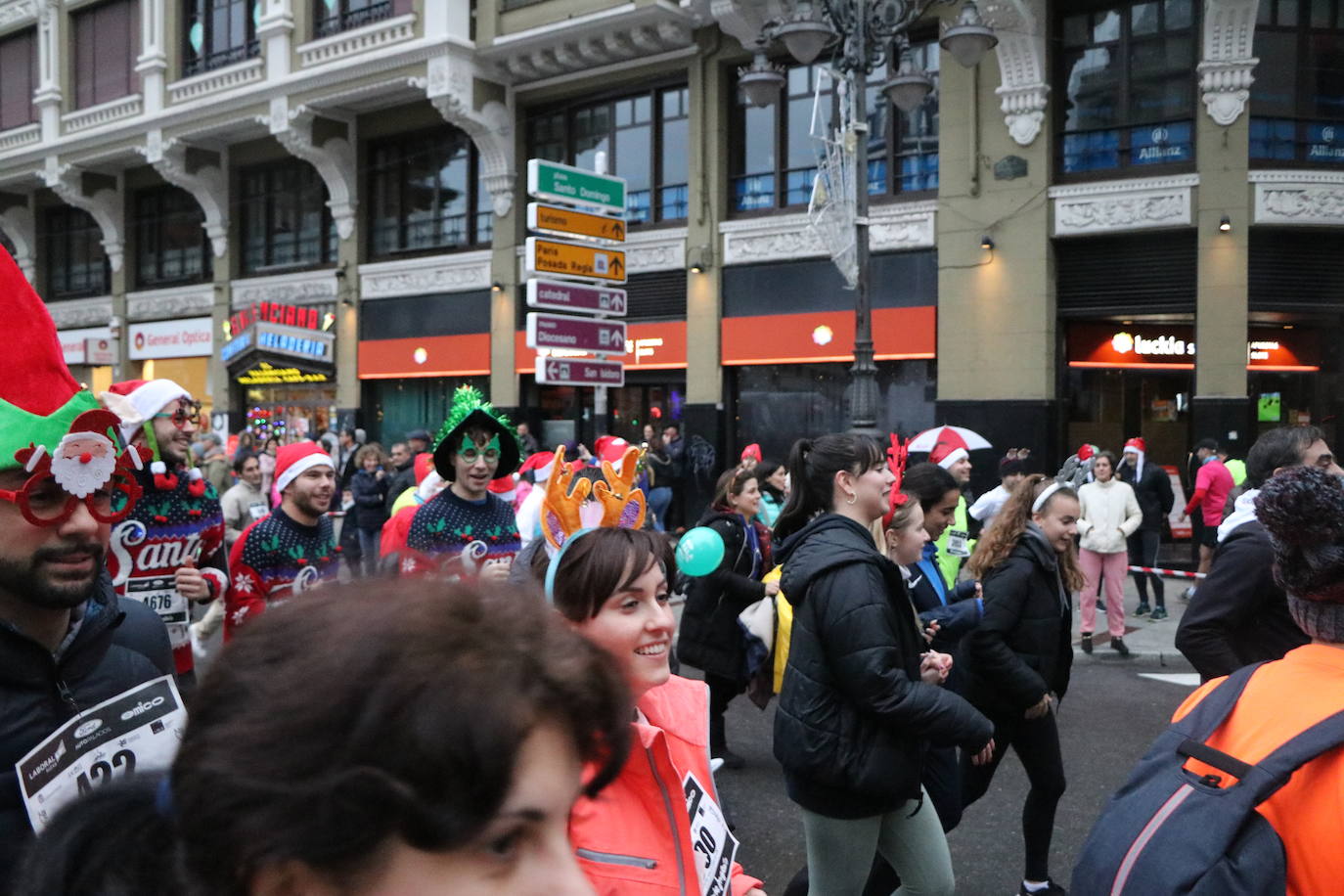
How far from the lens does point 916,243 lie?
14812 millimetres

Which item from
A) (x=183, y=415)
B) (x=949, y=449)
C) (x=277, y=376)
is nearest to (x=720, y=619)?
(x=183, y=415)

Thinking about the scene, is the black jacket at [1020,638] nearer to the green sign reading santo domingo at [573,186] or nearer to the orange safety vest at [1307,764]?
the orange safety vest at [1307,764]

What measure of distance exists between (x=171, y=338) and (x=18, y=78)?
865cm

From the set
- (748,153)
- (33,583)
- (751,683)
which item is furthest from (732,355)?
(33,583)

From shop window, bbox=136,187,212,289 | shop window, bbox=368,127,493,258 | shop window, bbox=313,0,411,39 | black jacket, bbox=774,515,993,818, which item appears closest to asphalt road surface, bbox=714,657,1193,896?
black jacket, bbox=774,515,993,818

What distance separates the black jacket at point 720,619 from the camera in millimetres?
6156

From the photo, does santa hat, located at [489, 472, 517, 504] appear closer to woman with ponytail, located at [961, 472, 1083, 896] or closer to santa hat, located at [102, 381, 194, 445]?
santa hat, located at [102, 381, 194, 445]

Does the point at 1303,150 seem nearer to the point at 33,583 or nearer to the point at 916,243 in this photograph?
the point at 916,243

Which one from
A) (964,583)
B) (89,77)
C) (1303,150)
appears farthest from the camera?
(89,77)

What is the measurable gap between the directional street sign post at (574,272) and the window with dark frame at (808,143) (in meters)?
5.01

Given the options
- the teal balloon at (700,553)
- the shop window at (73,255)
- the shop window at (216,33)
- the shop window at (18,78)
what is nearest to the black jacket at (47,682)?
the teal balloon at (700,553)

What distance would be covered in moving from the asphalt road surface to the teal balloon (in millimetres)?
2038

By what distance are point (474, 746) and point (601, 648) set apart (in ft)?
0.76

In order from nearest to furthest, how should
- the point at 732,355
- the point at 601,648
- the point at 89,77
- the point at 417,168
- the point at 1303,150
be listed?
the point at 601,648 → the point at 1303,150 → the point at 732,355 → the point at 417,168 → the point at 89,77
